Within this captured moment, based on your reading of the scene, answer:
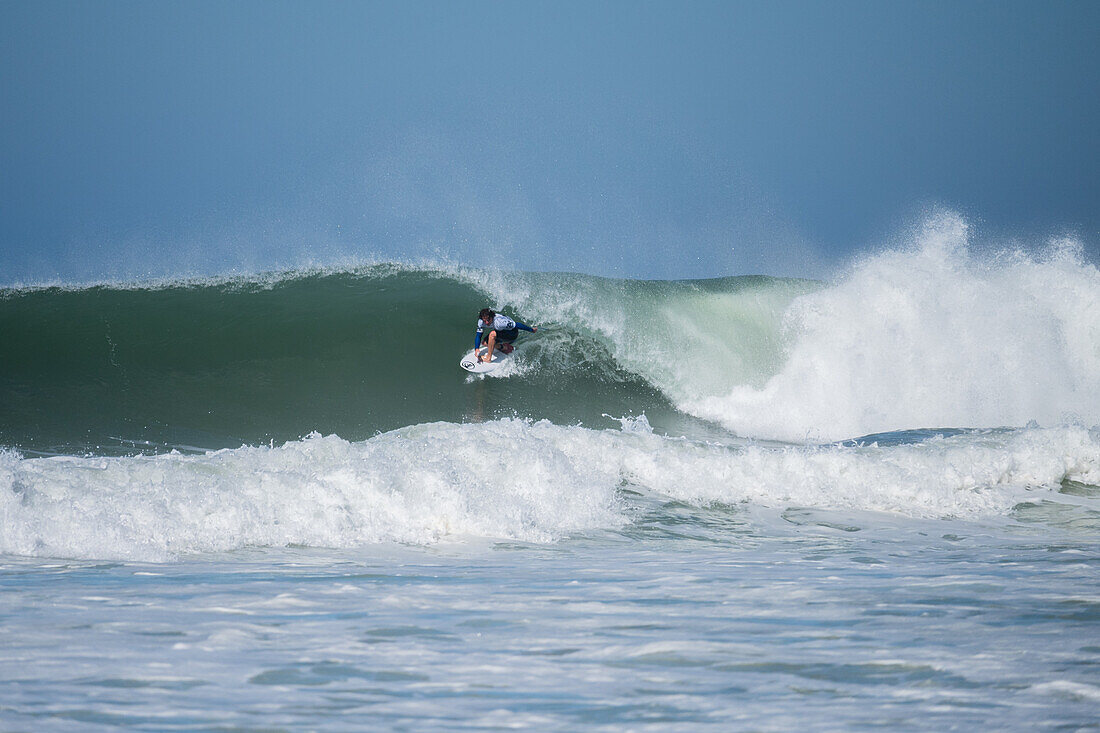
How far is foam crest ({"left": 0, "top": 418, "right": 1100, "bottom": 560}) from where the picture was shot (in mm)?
4289

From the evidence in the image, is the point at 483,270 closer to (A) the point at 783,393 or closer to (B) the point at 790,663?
(A) the point at 783,393

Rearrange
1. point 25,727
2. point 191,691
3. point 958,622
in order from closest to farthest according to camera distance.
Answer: point 25,727, point 191,691, point 958,622

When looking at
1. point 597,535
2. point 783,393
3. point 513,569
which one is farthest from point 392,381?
point 513,569

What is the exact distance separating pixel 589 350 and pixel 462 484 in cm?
902

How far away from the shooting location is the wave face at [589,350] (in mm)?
11398

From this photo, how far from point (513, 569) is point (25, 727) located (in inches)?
90.2

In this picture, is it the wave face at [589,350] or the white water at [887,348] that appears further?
the white water at [887,348]

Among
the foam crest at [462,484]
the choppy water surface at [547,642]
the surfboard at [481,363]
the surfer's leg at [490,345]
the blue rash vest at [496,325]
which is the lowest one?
the choppy water surface at [547,642]

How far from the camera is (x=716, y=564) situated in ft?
13.9

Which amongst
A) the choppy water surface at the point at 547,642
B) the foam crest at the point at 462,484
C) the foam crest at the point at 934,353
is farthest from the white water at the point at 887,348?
the choppy water surface at the point at 547,642

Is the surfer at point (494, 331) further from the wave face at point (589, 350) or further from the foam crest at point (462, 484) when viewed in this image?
the foam crest at point (462, 484)

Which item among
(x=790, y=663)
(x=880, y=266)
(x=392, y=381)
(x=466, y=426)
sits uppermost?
(x=880, y=266)

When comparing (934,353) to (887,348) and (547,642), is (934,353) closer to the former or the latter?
(887,348)

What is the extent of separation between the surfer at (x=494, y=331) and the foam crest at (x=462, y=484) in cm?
541
